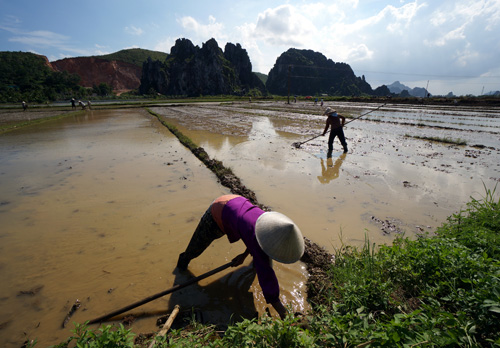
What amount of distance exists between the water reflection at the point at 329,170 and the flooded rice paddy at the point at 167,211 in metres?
0.06

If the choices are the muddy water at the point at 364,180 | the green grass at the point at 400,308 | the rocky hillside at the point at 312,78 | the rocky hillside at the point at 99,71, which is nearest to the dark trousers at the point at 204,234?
the green grass at the point at 400,308

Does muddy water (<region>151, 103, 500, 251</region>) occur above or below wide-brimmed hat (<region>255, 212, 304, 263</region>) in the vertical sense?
below

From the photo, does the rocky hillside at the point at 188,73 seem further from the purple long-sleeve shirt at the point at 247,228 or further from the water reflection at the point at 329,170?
the purple long-sleeve shirt at the point at 247,228

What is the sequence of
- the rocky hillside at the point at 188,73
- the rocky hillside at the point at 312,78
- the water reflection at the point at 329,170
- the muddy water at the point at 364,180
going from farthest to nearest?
the rocky hillside at the point at 312,78, the rocky hillside at the point at 188,73, the water reflection at the point at 329,170, the muddy water at the point at 364,180

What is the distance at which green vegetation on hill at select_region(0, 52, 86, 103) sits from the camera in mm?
57112

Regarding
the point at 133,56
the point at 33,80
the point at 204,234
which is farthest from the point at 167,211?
the point at 133,56

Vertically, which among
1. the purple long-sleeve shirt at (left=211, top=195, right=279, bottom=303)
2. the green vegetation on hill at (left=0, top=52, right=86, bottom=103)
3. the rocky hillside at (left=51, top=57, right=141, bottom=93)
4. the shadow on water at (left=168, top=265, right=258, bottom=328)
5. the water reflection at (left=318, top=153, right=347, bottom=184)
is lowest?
the shadow on water at (left=168, top=265, right=258, bottom=328)

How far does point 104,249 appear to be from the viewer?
3.64 meters

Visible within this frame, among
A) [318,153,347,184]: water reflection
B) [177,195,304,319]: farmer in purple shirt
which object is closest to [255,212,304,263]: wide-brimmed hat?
[177,195,304,319]: farmer in purple shirt

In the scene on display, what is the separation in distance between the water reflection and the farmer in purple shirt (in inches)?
159

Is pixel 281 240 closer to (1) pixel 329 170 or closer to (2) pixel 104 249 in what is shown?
(2) pixel 104 249

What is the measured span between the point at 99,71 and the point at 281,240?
125884 mm

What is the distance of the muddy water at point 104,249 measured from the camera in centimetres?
270

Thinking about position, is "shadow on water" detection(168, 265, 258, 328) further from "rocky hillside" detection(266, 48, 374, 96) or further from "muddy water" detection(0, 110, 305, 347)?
→ "rocky hillside" detection(266, 48, 374, 96)
